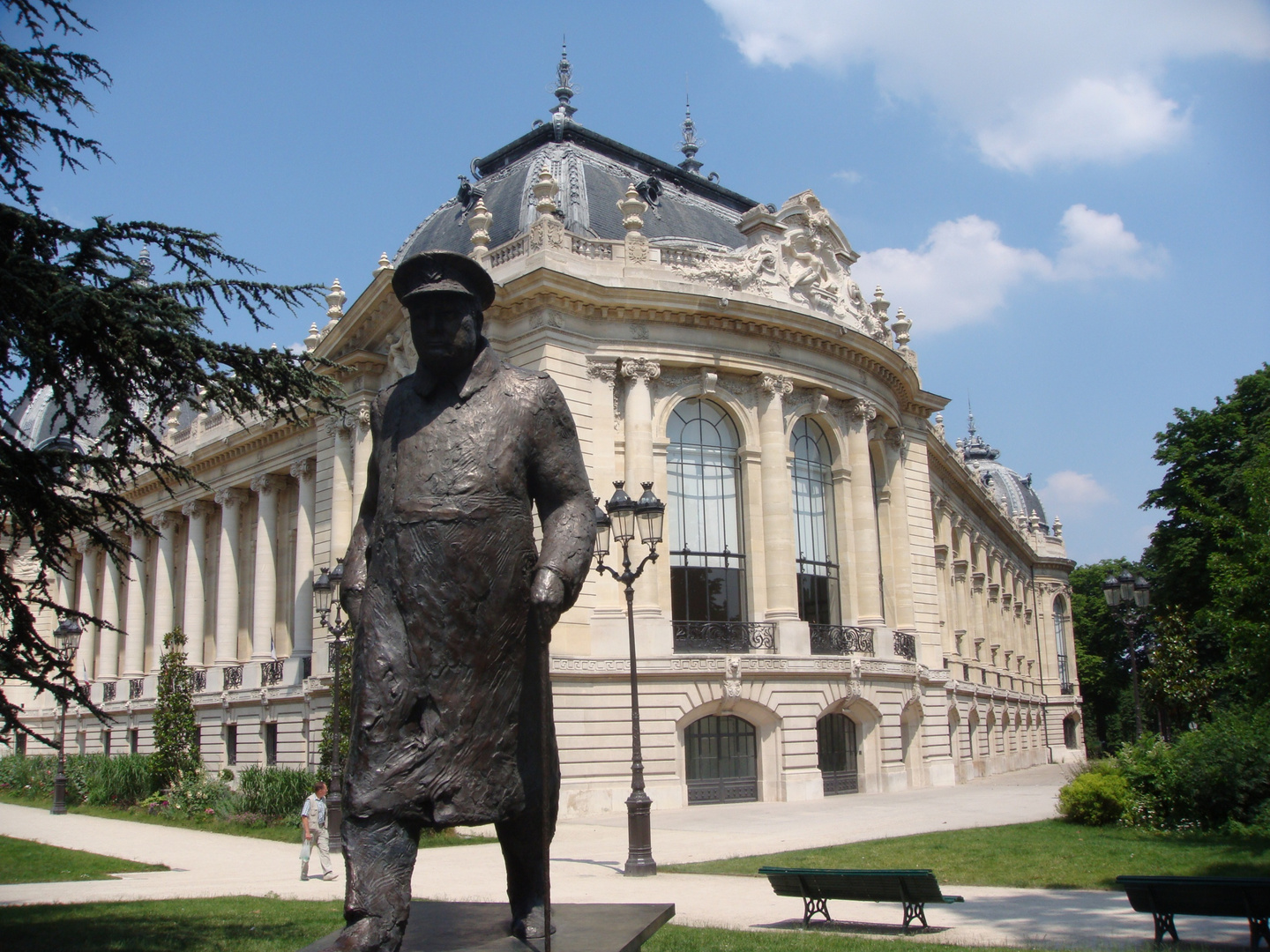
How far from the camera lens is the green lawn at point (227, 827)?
835 inches

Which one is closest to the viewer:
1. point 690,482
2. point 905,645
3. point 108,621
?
point 690,482

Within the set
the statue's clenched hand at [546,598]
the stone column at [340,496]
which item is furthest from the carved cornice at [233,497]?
the statue's clenched hand at [546,598]

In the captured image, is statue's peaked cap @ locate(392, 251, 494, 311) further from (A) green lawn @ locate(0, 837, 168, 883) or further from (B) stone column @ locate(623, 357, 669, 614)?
(B) stone column @ locate(623, 357, 669, 614)

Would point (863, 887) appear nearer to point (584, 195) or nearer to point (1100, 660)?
point (584, 195)

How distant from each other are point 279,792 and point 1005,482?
68.8m

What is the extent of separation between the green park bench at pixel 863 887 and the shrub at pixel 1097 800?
9.60 meters

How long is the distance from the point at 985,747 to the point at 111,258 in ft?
150

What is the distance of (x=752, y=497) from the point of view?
29.3 metres

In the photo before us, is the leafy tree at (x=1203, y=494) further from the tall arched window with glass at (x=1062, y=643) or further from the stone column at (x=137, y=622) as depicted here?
the stone column at (x=137, y=622)

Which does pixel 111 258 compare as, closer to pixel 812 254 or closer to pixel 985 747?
pixel 812 254

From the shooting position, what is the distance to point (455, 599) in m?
5.03

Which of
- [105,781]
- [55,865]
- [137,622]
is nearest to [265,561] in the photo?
[105,781]

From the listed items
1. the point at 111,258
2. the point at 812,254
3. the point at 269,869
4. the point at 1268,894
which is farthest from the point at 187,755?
the point at 1268,894

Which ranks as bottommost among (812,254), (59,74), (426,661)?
(426,661)
